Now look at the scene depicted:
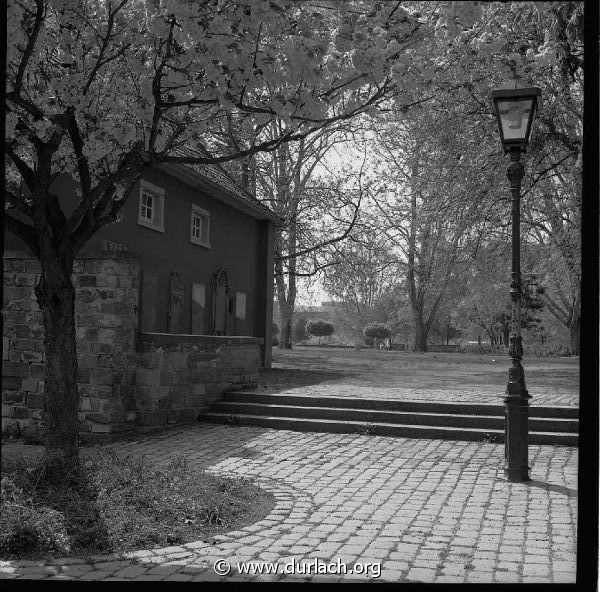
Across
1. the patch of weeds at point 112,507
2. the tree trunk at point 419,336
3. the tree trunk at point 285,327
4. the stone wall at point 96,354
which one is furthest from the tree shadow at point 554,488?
the tree trunk at point 419,336

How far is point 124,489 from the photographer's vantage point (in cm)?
645

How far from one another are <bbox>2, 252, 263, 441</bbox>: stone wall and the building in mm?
14

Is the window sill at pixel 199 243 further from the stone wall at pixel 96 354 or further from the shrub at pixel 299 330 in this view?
the shrub at pixel 299 330

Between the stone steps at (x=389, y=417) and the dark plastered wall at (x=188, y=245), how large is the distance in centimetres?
325

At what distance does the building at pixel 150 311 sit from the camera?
10.5 meters

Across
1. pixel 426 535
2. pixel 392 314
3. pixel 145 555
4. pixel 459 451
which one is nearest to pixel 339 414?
pixel 459 451

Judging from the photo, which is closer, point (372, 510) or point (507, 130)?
point (372, 510)

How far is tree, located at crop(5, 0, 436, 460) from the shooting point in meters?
5.41

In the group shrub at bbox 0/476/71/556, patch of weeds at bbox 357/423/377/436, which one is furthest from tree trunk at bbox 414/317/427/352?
shrub at bbox 0/476/71/556

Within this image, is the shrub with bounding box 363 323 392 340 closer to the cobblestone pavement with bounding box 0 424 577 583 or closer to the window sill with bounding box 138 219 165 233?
the window sill with bounding box 138 219 165 233

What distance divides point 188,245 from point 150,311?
2.86 m

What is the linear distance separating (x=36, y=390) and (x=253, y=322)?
1104 cm

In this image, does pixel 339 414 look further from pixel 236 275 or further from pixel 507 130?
pixel 236 275

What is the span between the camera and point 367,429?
1125cm
